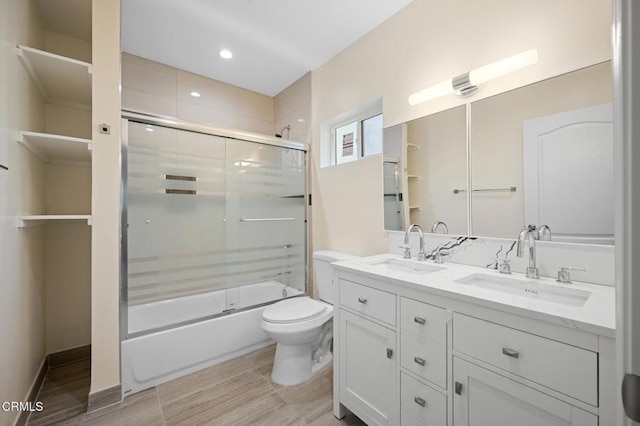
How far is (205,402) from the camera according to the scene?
168 centimetres

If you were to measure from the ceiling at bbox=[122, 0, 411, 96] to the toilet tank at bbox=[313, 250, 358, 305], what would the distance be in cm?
177

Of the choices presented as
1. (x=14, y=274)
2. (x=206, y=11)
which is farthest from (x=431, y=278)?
(x=206, y=11)

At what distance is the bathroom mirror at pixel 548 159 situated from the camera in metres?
1.14

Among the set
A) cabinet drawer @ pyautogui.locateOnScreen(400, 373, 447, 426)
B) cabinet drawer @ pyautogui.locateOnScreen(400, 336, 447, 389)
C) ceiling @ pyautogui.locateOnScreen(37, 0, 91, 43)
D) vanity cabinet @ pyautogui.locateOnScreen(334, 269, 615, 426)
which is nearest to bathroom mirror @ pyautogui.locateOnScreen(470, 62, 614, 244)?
vanity cabinet @ pyautogui.locateOnScreen(334, 269, 615, 426)

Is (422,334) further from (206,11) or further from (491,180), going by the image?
(206,11)

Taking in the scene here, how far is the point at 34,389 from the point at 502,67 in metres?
3.24

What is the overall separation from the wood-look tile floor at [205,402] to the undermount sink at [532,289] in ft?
3.37

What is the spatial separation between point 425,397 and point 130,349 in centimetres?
177

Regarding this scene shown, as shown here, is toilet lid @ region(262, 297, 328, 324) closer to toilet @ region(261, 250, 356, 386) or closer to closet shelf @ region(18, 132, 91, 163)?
toilet @ region(261, 250, 356, 386)

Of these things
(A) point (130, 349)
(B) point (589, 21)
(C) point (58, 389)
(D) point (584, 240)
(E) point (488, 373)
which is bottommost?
(C) point (58, 389)

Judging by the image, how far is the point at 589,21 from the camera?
1.16 metres

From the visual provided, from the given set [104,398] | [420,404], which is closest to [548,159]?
[420,404]

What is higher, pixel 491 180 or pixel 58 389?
pixel 491 180

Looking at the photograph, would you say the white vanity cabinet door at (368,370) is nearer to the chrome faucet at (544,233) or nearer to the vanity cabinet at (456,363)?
the vanity cabinet at (456,363)
